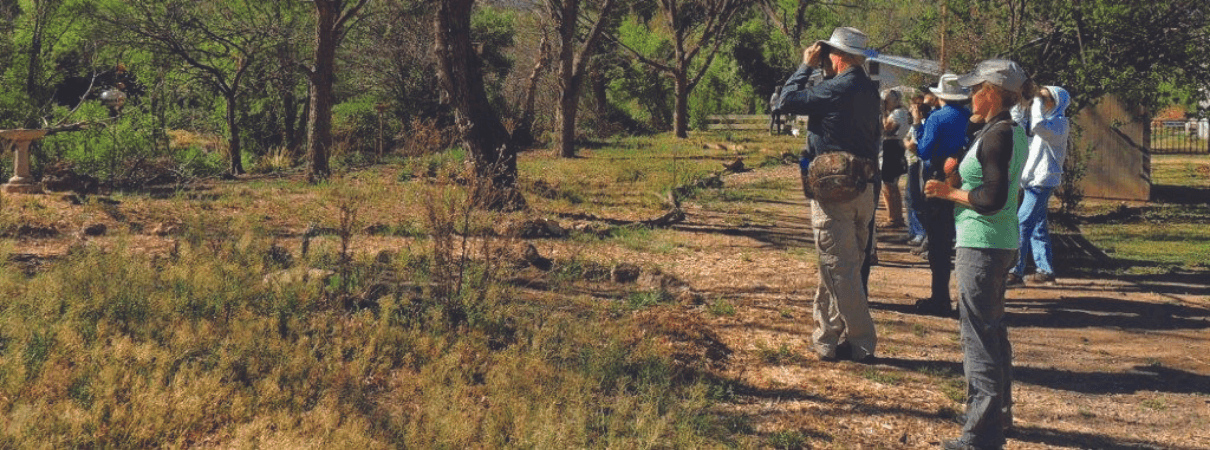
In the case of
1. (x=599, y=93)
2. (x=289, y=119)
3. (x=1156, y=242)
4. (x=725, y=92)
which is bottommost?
(x=1156, y=242)

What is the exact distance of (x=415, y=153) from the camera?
430 inches

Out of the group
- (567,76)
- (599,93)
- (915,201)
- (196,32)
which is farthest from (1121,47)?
(599,93)

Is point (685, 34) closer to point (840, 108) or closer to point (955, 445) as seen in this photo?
point (840, 108)

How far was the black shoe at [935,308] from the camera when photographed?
7211mm

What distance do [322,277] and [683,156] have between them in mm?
15127

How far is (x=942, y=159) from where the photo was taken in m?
7.21

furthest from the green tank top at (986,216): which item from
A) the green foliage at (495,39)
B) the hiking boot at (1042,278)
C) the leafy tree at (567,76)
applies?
the green foliage at (495,39)

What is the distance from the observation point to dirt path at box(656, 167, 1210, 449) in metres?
4.95

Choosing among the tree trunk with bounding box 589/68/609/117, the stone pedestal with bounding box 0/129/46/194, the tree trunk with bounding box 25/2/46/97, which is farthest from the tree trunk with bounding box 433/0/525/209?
the tree trunk with bounding box 589/68/609/117

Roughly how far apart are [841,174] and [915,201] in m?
4.61

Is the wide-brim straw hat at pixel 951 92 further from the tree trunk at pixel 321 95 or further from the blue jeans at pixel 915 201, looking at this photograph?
the tree trunk at pixel 321 95

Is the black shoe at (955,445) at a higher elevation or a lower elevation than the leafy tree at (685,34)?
lower

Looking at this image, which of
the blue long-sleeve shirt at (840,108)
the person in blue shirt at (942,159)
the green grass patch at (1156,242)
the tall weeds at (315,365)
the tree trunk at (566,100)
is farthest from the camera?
the tree trunk at (566,100)

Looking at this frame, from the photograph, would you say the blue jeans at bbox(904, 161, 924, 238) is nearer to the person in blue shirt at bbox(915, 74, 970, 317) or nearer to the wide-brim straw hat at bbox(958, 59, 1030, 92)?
the person in blue shirt at bbox(915, 74, 970, 317)
